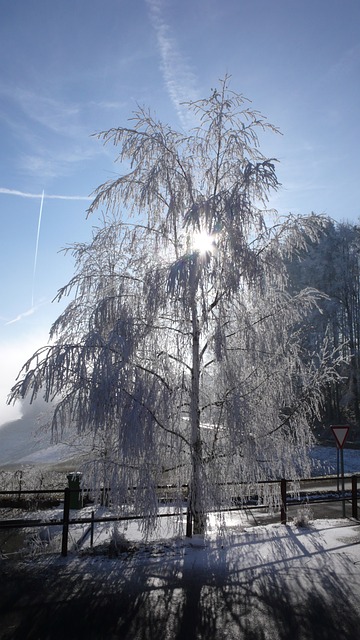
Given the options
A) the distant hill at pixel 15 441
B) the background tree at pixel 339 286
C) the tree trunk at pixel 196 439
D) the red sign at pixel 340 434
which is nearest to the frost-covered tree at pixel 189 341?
the tree trunk at pixel 196 439

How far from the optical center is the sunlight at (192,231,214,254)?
7.78 metres

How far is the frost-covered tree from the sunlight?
3 centimetres

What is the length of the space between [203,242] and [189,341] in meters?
1.93

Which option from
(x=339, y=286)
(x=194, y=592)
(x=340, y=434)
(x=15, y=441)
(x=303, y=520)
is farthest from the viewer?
(x=15, y=441)

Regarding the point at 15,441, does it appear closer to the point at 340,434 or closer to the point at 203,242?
the point at 340,434

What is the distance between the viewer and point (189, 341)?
8578 millimetres

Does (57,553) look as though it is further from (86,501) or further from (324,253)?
(324,253)

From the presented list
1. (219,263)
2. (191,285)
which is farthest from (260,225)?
(191,285)

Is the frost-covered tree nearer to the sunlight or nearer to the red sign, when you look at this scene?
the sunlight

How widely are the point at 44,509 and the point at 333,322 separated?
2689 centimetres

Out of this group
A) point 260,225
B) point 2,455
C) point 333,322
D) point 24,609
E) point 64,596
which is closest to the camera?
point 24,609

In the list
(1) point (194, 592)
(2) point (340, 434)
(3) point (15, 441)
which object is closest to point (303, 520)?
(2) point (340, 434)

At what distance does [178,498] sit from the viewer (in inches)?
299

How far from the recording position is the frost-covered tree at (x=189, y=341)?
7191mm
